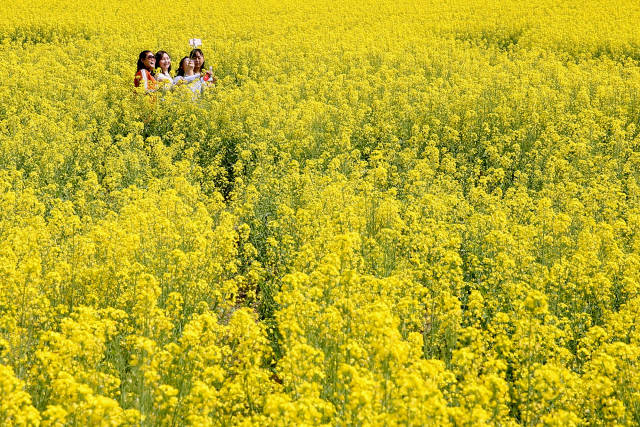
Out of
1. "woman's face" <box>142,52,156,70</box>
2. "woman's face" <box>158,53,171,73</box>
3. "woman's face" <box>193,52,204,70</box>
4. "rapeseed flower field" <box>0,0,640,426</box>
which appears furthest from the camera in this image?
"woman's face" <box>193,52,204,70</box>

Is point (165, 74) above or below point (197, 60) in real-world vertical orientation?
below

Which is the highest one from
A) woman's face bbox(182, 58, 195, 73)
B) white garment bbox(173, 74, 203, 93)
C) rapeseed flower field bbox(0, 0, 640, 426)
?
woman's face bbox(182, 58, 195, 73)

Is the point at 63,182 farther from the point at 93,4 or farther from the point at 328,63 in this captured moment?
the point at 93,4

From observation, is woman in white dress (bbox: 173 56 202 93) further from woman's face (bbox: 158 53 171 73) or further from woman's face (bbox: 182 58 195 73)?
woman's face (bbox: 158 53 171 73)

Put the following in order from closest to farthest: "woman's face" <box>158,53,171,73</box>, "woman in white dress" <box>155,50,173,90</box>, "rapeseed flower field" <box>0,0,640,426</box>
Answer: "rapeseed flower field" <box>0,0,640,426</box> → "woman in white dress" <box>155,50,173,90</box> → "woman's face" <box>158,53,171,73</box>

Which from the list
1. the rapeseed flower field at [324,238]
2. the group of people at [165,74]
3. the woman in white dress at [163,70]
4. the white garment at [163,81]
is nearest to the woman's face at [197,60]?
the group of people at [165,74]

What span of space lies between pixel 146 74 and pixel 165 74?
0.65m

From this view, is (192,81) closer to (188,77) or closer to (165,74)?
(188,77)

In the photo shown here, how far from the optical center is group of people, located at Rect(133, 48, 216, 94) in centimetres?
→ 1172

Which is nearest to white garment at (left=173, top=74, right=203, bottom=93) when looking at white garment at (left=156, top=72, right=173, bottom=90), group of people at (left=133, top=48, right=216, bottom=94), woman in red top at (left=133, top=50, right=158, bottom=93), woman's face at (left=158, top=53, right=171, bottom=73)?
group of people at (left=133, top=48, right=216, bottom=94)

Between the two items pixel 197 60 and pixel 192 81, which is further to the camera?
pixel 197 60

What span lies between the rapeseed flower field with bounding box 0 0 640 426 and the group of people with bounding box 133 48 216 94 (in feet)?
1.40

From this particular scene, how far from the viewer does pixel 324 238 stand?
588 centimetres

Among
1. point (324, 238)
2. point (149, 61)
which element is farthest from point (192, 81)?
point (324, 238)
